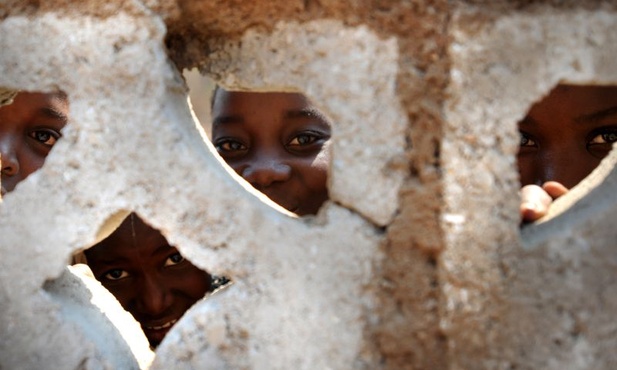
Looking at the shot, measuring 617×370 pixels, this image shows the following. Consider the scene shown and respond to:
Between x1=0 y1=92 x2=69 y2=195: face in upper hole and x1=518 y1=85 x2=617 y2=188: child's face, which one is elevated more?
x1=518 y1=85 x2=617 y2=188: child's face

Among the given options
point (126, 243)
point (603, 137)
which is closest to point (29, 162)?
point (126, 243)

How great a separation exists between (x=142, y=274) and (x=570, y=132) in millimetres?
1362

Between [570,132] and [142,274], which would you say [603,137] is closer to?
[570,132]

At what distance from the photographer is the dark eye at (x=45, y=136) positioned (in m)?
3.04

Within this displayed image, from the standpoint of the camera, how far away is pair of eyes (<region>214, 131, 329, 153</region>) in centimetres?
291

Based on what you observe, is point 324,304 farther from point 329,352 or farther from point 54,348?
point 54,348

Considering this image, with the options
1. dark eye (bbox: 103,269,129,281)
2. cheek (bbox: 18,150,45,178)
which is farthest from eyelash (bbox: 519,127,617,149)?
cheek (bbox: 18,150,45,178)

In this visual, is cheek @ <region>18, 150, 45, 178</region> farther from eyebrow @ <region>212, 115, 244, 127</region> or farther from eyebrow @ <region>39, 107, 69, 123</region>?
eyebrow @ <region>212, 115, 244, 127</region>

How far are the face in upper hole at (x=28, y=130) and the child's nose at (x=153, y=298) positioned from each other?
0.56 meters

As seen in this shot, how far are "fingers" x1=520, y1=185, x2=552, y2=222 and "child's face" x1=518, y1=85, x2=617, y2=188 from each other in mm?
1054

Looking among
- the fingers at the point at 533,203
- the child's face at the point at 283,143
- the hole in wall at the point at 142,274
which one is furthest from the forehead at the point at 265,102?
the fingers at the point at 533,203

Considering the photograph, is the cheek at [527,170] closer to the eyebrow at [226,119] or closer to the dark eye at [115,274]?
the eyebrow at [226,119]

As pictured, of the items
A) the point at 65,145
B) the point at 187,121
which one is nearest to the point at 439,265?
the point at 187,121

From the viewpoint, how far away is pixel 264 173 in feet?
9.11
